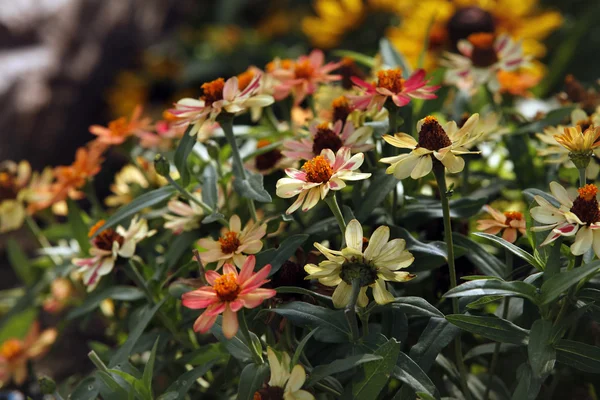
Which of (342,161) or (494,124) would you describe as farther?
(494,124)

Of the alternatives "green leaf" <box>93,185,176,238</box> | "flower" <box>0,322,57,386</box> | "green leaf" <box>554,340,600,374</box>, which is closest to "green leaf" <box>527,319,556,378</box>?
"green leaf" <box>554,340,600,374</box>

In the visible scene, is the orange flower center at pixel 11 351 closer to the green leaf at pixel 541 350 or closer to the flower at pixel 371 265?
the flower at pixel 371 265

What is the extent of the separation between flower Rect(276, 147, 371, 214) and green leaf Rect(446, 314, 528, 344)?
0.13 meters

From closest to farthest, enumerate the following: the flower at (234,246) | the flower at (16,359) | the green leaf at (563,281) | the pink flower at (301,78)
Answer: the green leaf at (563,281) → the flower at (234,246) → the pink flower at (301,78) → the flower at (16,359)

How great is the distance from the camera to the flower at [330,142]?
620mm

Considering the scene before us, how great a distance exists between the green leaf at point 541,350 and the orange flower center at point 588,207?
83 mm

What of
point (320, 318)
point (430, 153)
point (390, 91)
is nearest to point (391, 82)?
point (390, 91)

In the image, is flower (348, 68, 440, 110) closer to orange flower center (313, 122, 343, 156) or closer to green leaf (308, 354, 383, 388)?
orange flower center (313, 122, 343, 156)

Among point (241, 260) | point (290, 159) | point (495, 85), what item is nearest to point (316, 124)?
point (290, 159)

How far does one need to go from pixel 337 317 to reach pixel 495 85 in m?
0.40

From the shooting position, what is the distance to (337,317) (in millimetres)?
547

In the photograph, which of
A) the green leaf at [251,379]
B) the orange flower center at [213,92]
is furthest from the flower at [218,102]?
the green leaf at [251,379]

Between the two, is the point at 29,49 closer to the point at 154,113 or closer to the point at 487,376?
the point at 154,113

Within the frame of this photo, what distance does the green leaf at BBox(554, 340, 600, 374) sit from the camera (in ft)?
1.71
